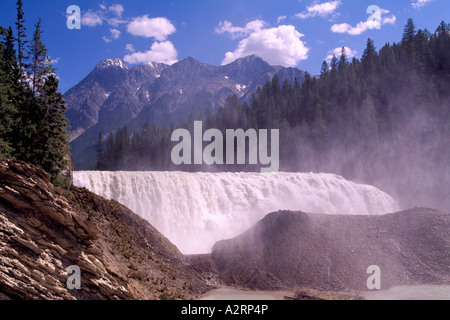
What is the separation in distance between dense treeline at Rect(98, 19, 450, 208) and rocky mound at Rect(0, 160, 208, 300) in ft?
156

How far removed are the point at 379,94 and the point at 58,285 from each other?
69913 mm

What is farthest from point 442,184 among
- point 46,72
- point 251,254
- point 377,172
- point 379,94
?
point 46,72

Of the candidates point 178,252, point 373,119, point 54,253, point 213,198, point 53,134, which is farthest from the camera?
point 373,119

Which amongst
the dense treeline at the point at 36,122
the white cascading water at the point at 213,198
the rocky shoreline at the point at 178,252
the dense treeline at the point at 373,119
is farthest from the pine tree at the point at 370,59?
the dense treeline at the point at 36,122

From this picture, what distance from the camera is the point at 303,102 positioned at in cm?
7200

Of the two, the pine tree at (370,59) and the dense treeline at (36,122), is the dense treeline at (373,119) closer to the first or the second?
the pine tree at (370,59)

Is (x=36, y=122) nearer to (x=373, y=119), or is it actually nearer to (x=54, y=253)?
(x=54, y=253)

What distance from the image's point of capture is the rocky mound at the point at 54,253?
10189 millimetres

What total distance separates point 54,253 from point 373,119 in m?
61.5

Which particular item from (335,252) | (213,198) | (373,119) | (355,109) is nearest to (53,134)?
(213,198)

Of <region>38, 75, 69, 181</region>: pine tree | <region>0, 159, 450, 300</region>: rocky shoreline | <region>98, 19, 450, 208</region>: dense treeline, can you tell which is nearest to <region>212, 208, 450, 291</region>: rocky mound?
<region>0, 159, 450, 300</region>: rocky shoreline

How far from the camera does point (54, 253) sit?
37.3 feet

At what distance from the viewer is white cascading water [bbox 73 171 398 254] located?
26.6 m
